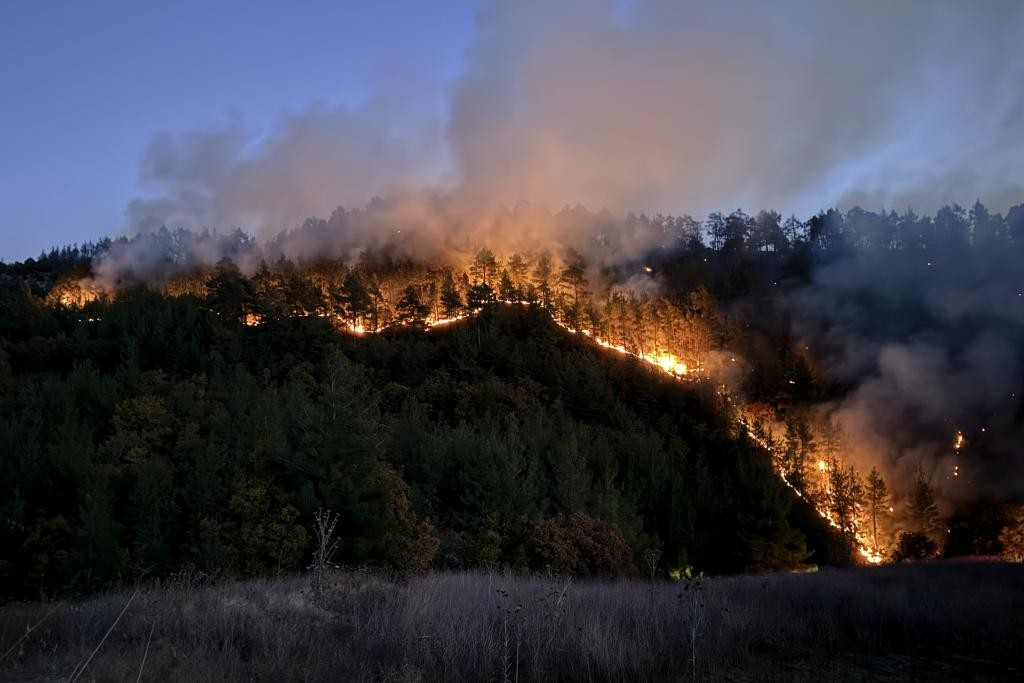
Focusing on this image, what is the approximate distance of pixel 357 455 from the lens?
26.4 metres

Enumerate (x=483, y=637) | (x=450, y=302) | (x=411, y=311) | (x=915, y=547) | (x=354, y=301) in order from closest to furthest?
(x=483, y=637) → (x=915, y=547) → (x=450, y=302) → (x=354, y=301) → (x=411, y=311)

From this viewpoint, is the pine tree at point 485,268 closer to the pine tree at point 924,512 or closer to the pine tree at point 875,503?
the pine tree at point 875,503

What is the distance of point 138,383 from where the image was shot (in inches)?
2464

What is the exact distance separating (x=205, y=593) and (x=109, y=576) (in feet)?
80.1

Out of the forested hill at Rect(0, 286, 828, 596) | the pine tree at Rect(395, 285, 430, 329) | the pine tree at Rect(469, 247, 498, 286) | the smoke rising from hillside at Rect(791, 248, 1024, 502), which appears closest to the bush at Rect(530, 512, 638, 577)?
the forested hill at Rect(0, 286, 828, 596)

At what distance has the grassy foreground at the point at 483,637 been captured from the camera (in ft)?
22.0

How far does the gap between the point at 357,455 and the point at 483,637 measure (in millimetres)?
19684

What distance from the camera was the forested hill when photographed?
26.8m

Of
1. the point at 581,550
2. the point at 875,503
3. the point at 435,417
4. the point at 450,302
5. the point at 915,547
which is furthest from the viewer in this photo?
the point at 450,302

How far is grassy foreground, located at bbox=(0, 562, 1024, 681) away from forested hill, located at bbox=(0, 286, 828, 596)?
10.5 ft

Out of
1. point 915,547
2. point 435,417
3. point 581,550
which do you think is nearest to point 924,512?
point 915,547

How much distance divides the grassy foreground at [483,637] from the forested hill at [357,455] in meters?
3.21

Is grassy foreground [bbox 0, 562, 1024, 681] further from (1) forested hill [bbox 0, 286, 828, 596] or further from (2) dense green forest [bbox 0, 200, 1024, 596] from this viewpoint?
(2) dense green forest [bbox 0, 200, 1024, 596]

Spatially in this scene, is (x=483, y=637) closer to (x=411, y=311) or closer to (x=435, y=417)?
(x=435, y=417)
